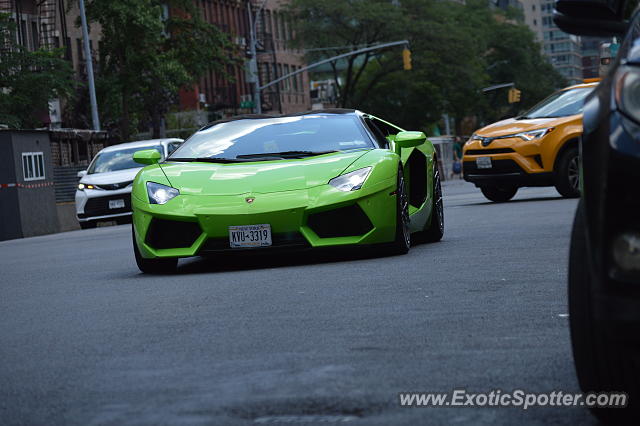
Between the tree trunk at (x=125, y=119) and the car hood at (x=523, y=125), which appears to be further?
the tree trunk at (x=125, y=119)

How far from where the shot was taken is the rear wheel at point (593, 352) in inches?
153

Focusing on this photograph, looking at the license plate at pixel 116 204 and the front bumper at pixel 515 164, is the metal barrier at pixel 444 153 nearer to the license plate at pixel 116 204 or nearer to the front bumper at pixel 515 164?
the license plate at pixel 116 204

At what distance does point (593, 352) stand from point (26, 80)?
4095 centimetres

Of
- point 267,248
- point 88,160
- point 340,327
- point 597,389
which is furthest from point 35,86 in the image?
point 597,389

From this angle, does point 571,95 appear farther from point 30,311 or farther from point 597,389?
point 597,389

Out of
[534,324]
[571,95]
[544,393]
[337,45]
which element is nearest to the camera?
[544,393]

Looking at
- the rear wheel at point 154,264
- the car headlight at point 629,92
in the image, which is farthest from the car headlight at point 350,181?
the car headlight at point 629,92

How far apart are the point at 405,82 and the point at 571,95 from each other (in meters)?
65.7

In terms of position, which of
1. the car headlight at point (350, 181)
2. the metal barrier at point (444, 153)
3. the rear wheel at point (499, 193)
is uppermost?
the car headlight at point (350, 181)

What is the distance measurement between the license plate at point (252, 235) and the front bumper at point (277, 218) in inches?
1.4

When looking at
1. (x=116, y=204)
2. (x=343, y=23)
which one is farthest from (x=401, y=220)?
(x=343, y=23)

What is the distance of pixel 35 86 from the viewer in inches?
1724

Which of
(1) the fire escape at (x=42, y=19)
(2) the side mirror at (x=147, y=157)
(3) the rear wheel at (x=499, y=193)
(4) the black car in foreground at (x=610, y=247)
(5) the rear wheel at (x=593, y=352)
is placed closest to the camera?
(4) the black car in foreground at (x=610, y=247)

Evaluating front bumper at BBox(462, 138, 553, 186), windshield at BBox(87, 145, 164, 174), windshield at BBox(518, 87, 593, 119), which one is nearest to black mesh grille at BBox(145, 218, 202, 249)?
front bumper at BBox(462, 138, 553, 186)
